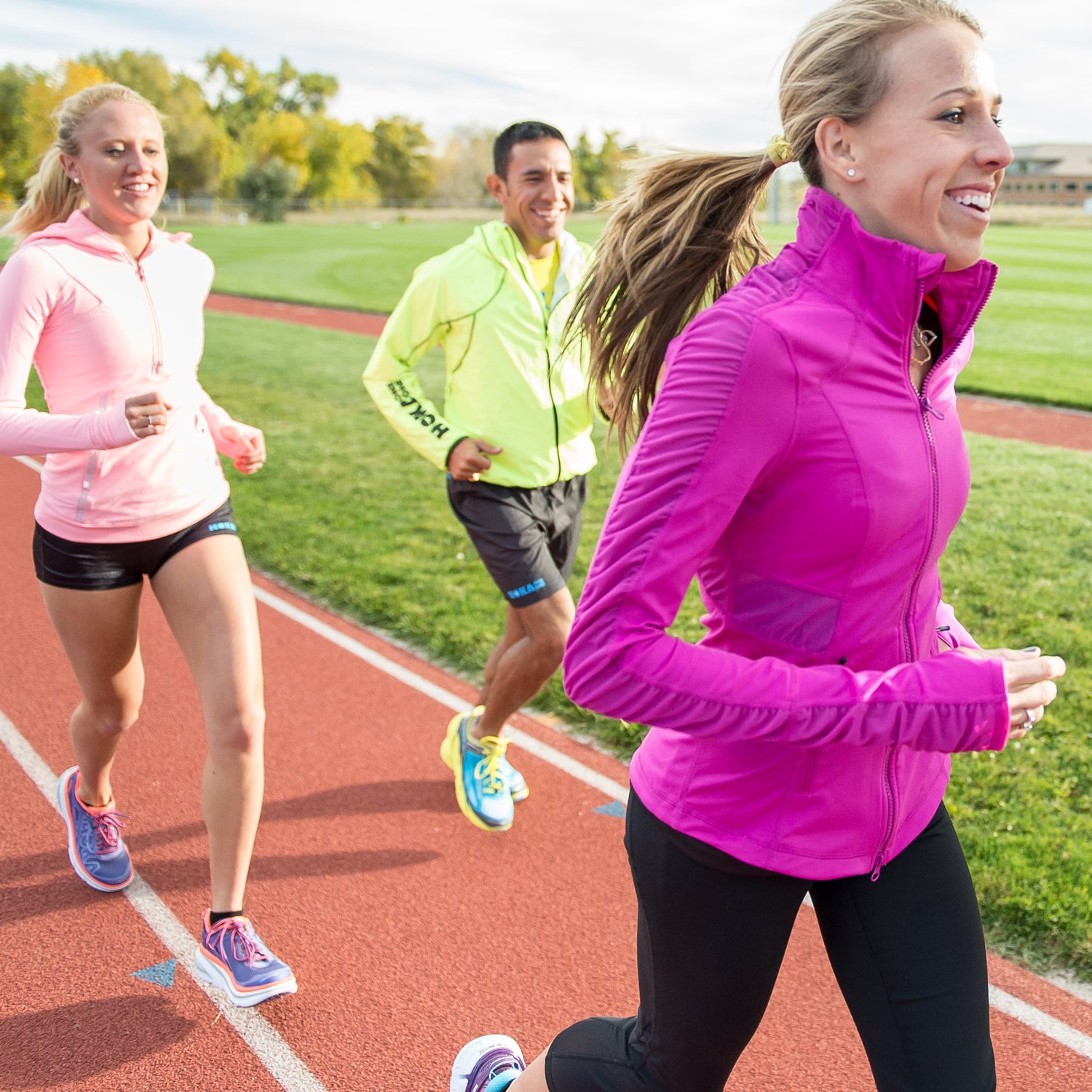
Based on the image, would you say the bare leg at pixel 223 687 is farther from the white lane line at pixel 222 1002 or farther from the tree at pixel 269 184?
the tree at pixel 269 184

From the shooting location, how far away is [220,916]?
351 cm

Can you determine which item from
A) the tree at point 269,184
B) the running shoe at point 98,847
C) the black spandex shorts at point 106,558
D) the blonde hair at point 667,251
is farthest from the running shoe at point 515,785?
the tree at point 269,184

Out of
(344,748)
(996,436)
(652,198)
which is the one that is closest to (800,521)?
(652,198)

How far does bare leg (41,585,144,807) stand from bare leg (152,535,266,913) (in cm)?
18

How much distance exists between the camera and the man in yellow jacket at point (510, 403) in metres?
4.25

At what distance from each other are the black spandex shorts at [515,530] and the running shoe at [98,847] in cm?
167

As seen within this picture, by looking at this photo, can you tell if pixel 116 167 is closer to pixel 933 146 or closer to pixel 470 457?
pixel 470 457

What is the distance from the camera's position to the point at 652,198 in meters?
2.29

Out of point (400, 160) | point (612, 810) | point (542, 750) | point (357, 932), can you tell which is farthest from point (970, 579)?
point (400, 160)

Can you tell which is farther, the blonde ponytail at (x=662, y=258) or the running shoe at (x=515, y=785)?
the running shoe at (x=515, y=785)

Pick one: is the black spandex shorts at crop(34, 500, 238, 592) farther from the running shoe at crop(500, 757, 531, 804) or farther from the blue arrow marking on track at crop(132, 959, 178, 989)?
the running shoe at crop(500, 757, 531, 804)

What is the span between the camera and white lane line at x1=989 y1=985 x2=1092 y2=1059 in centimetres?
319

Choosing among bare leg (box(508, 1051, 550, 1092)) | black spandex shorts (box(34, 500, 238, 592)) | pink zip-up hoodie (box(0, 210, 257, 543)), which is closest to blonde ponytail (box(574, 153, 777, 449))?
bare leg (box(508, 1051, 550, 1092))

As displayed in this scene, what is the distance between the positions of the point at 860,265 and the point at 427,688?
430 centimetres
